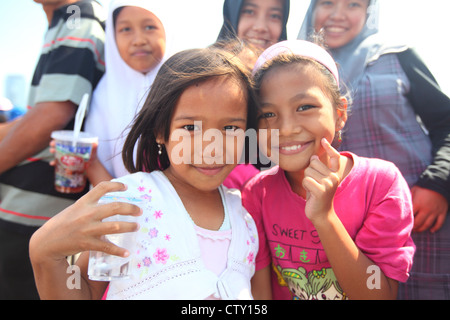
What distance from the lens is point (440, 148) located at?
166 centimetres

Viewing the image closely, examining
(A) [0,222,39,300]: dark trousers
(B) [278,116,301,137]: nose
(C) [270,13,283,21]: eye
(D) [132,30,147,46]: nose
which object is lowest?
(A) [0,222,39,300]: dark trousers

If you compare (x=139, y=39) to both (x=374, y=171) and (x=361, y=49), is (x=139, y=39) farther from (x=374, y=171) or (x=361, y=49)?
(x=374, y=171)

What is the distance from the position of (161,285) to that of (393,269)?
0.87 m

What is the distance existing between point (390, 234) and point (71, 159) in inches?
58.0

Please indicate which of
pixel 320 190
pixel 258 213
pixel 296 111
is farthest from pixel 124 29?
pixel 320 190

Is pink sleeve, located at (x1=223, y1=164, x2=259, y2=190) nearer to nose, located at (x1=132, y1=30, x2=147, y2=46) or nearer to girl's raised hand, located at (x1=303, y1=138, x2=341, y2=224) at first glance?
girl's raised hand, located at (x1=303, y1=138, x2=341, y2=224)

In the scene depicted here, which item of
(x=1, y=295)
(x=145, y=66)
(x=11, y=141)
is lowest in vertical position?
(x=1, y=295)

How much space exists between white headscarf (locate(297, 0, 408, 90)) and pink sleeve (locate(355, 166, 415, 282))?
0.73 metres

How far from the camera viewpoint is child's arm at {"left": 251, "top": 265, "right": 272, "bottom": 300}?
1.51m

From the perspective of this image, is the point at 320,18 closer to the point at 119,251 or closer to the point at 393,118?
the point at 393,118

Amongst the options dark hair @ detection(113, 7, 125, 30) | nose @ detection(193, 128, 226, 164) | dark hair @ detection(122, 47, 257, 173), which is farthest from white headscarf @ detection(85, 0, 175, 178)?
nose @ detection(193, 128, 226, 164)

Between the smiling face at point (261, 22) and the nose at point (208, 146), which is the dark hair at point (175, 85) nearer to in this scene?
the nose at point (208, 146)

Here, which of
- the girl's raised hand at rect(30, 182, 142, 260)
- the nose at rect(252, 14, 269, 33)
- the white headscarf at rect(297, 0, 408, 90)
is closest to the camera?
the girl's raised hand at rect(30, 182, 142, 260)

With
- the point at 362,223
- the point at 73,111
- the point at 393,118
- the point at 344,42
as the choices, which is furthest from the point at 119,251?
the point at 344,42
